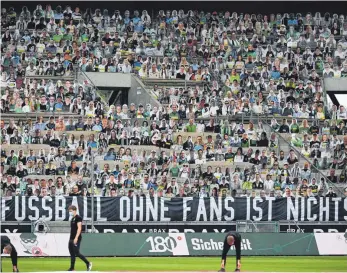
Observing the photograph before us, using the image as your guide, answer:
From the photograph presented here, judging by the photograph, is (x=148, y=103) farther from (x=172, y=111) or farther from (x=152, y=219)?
(x=152, y=219)

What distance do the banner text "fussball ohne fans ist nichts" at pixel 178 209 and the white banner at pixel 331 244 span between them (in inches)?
102

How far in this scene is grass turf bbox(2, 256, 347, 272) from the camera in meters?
32.2

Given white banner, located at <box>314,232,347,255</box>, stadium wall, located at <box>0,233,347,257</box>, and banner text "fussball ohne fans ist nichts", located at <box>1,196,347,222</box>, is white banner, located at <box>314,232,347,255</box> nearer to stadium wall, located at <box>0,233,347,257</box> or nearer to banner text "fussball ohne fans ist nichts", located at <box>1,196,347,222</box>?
stadium wall, located at <box>0,233,347,257</box>

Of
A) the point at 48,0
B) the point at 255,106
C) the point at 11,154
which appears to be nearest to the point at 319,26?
the point at 255,106

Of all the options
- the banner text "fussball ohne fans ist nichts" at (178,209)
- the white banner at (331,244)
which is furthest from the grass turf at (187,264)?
the banner text "fussball ohne fans ist nichts" at (178,209)

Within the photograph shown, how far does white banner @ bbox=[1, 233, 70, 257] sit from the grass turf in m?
0.71

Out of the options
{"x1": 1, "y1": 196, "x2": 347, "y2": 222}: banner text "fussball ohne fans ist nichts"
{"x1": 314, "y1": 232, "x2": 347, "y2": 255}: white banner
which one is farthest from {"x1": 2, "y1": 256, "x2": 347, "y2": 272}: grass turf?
{"x1": 1, "y1": 196, "x2": 347, "y2": 222}: banner text "fussball ohne fans ist nichts"

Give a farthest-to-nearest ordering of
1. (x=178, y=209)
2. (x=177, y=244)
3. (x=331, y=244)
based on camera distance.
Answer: (x=178, y=209), (x=331, y=244), (x=177, y=244)

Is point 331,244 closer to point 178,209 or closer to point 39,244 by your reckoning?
point 178,209

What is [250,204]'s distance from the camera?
40.6m

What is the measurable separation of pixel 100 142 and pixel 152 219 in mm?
7272

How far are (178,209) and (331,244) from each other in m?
5.84

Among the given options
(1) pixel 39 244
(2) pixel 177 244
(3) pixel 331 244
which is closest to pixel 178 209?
(2) pixel 177 244

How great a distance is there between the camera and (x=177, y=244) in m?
37.7
